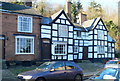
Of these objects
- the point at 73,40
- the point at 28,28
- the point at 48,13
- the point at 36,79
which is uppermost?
the point at 48,13

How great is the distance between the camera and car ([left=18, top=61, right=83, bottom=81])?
29.1 ft

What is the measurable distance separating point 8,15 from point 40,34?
4.63 meters

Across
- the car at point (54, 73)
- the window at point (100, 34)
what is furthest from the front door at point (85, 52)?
the car at point (54, 73)

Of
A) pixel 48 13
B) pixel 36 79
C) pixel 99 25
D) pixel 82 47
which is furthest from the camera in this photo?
pixel 48 13

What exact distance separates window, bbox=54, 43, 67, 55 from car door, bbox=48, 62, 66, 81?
11.7 m

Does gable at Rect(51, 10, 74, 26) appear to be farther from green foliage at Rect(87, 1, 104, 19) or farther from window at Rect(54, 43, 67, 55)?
green foliage at Rect(87, 1, 104, 19)

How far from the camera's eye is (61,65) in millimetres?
10141

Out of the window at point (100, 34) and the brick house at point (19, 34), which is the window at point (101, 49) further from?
the brick house at point (19, 34)

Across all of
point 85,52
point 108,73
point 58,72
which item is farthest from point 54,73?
point 85,52

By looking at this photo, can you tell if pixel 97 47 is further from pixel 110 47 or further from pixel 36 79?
pixel 36 79

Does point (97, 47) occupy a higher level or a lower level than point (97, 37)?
lower

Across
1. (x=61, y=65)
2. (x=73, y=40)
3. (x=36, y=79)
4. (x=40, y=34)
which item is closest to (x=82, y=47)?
(x=73, y=40)

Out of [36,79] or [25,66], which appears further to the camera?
[25,66]

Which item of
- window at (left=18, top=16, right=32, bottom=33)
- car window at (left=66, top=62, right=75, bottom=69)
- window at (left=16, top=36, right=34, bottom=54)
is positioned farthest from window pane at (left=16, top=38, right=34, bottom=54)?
car window at (left=66, top=62, right=75, bottom=69)
